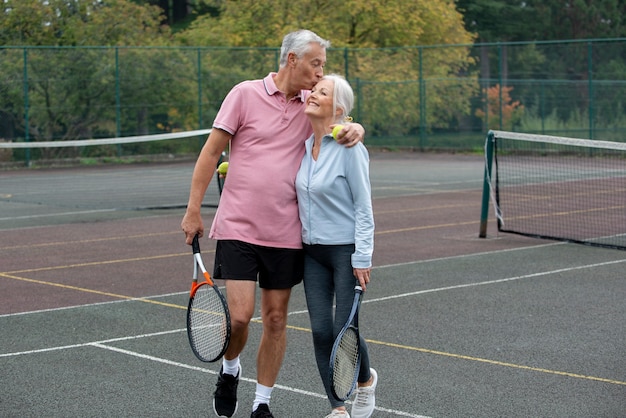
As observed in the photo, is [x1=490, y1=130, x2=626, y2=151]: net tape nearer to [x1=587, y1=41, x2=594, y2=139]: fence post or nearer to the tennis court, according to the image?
the tennis court

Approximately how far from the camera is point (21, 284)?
10.1m

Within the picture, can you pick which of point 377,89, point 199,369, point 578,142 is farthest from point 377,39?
point 199,369

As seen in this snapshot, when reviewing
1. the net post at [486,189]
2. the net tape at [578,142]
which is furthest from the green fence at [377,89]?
the net tape at [578,142]

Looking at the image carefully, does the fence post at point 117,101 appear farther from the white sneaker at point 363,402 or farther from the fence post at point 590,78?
the white sneaker at point 363,402

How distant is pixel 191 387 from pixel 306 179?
1.69 meters

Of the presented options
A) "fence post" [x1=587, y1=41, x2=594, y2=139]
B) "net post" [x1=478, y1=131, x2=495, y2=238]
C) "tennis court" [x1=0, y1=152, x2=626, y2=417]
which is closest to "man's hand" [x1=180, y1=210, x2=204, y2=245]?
"tennis court" [x1=0, y1=152, x2=626, y2=417]

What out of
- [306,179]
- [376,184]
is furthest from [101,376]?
[376,184]

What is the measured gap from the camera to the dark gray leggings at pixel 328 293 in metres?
5.12

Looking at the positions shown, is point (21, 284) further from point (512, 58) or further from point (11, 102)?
point (512, 58)

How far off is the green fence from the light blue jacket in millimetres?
23521

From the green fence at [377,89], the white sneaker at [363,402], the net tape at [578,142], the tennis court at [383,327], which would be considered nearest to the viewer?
the white sneaker at [363,402]

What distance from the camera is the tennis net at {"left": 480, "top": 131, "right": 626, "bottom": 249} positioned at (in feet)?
42.6

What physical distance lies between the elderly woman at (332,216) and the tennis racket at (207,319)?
1.46ft

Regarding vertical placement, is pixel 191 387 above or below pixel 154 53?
below
